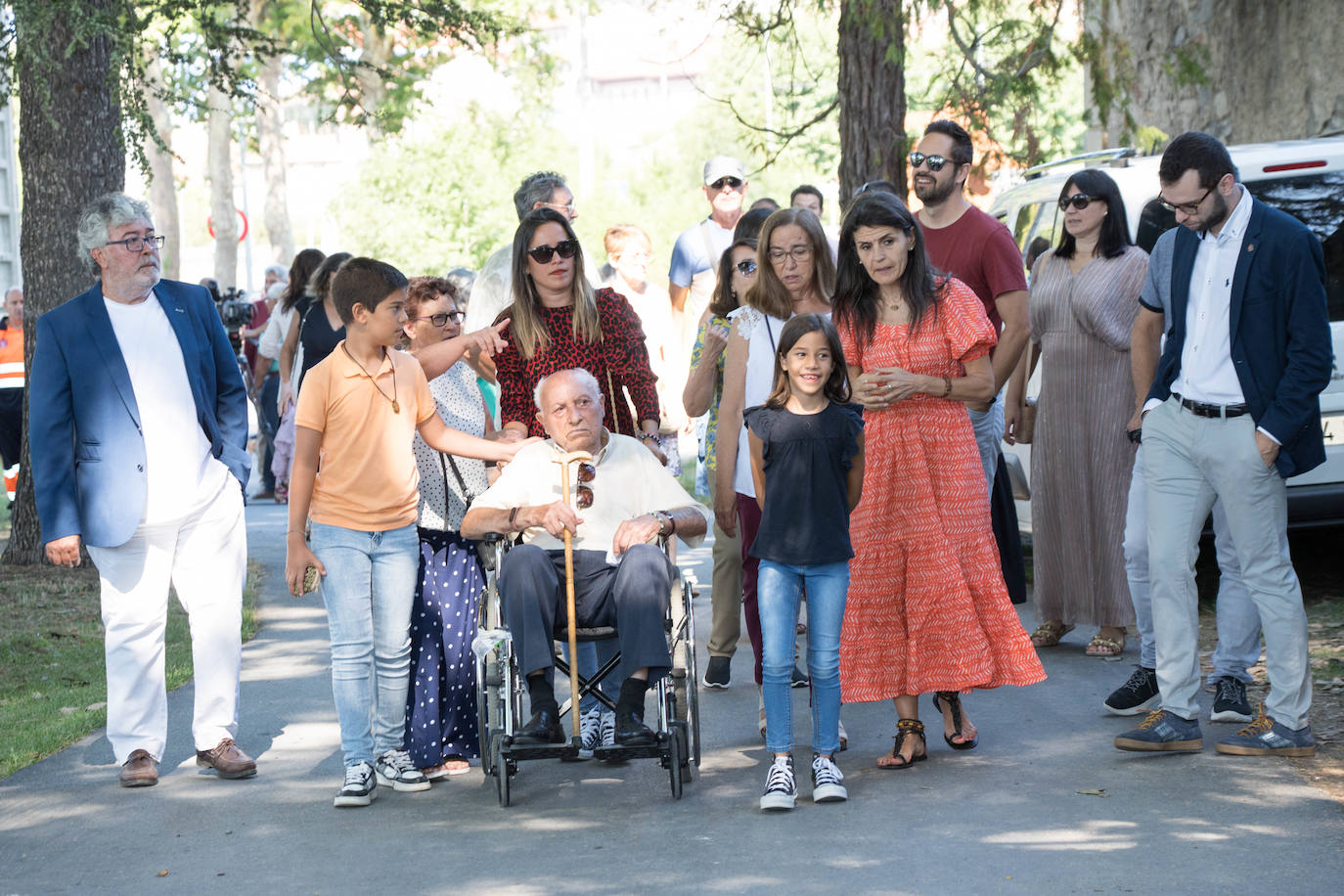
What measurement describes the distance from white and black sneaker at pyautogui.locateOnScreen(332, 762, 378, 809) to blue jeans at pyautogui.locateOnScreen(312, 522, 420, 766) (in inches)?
1.8

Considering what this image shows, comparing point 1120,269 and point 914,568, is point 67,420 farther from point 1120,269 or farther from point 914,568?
point 1120,269

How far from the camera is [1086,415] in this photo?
8.02m

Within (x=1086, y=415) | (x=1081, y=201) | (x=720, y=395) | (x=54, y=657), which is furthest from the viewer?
(x=54, y=657)

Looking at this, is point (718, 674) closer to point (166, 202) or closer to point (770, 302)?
point (770, 302)

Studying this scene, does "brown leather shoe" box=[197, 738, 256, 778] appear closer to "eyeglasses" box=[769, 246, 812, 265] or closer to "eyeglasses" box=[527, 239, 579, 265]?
"eyeglasses" box=[527, 239, 579, 265]

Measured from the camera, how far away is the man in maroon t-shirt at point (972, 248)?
7.24 metres

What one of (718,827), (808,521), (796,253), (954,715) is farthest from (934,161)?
(718,827)

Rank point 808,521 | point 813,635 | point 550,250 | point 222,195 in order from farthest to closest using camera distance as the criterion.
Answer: point 222,195 < point 550,250 < point 813,635 < point 808,521

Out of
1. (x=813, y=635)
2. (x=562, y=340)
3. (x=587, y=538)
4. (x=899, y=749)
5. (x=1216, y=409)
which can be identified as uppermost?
(x=562, y=340)

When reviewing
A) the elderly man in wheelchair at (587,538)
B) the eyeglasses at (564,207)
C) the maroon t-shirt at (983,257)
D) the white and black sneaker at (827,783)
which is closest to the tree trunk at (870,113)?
the eyeglasses at (564,207)

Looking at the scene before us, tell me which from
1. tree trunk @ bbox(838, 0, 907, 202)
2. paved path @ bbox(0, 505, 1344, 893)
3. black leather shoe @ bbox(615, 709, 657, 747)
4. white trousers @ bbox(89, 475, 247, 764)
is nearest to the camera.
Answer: paved path @ bbox(0, 505, 1344, 893)

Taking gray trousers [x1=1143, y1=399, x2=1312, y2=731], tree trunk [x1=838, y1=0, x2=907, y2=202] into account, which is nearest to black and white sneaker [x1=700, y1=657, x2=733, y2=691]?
gray trousers [x1=1143, y1=399, x2=1312, y2=731]

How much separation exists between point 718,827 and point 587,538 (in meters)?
1.18

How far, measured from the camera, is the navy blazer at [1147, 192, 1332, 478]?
237 inches
